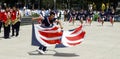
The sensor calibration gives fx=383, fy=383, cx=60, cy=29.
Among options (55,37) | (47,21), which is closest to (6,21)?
(47,21)

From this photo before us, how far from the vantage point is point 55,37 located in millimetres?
14250

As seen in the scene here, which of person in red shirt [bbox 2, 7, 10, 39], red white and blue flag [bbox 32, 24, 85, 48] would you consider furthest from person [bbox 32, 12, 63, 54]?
person in red shirt [bbox 2, 7, 10, 39]

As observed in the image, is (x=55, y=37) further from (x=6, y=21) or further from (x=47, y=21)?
(x=6, y=21)

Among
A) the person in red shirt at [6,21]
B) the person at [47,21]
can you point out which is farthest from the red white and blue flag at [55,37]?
the person in red shirt at [6,21]

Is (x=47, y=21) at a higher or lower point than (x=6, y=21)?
higher

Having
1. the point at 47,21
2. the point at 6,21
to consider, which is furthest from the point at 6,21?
the point at 47,21

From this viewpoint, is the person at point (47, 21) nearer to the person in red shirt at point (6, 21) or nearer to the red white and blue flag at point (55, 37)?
the red white and blue flag at point (55, 37)

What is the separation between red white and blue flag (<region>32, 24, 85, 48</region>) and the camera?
14.2 meters

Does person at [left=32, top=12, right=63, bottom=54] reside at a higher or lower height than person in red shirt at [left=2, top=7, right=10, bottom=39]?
higher

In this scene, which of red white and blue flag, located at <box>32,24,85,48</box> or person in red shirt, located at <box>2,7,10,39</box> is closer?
red white and blue flag, located at <box>32,24,85,48</box>

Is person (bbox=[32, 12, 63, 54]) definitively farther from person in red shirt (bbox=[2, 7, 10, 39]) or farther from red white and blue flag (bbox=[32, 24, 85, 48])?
person in red shirt (bbox=[2, 7, 10, 39])

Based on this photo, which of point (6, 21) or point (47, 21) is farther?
point (6, 21)

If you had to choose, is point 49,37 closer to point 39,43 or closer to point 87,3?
point 39,43

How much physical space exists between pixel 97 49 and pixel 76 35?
6.76ft
